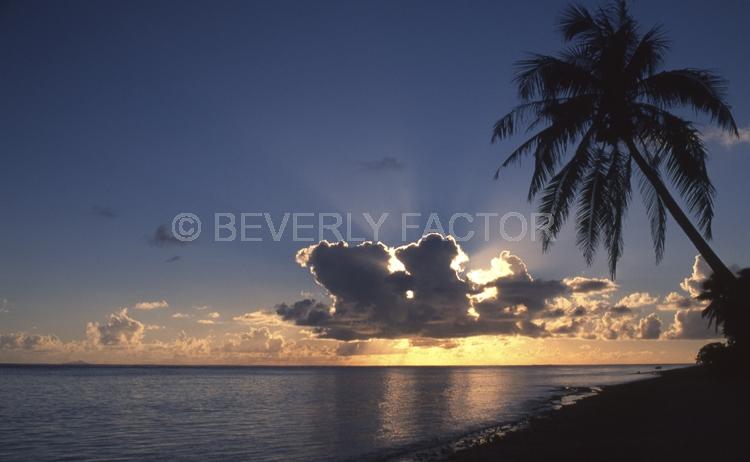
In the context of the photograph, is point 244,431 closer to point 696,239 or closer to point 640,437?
point 640,437

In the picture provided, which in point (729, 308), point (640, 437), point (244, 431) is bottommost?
point (244, 431)

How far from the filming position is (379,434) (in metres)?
31.9

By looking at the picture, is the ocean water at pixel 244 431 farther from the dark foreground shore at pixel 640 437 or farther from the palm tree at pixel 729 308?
the palm tree at pixel 729 308

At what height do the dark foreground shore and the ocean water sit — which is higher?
the dark foreground shore

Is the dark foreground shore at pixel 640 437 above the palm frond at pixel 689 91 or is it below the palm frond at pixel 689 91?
below

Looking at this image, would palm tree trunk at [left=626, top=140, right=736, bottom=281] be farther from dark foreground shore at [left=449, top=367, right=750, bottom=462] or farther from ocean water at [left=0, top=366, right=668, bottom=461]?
ocean water at [left=0, top=366, right=668, bottom=461]

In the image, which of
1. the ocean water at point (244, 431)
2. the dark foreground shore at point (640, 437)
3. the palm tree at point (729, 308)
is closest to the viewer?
the palm tree at point (729, 308)

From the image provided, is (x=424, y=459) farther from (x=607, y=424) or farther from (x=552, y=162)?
(x=552, y=162)

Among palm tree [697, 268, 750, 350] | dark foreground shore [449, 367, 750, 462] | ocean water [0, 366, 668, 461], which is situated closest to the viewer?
palm tree [697, 268, 750, 350]

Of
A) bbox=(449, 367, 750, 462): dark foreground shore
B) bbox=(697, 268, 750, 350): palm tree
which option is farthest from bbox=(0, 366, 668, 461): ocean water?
bbox=(697, 268, 750, 350): palm tree

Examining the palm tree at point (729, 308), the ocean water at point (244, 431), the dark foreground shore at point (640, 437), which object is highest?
the palm tree at point (729, 308)

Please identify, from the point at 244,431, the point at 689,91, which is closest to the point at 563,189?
the point at 689,91

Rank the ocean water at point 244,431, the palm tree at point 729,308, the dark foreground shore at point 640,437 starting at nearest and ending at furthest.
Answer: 1. the palm tree at point 729,308
2. the dark foreground shore at point 640,437
3. the ocean water at point 244,431

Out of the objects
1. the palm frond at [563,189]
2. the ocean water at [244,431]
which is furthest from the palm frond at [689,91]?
the ocean water at [244,431]
